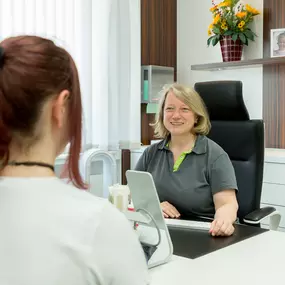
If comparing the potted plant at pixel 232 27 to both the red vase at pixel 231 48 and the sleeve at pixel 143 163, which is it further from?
the sleeve at pixel 143 163

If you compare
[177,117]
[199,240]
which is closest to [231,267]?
[199,240]

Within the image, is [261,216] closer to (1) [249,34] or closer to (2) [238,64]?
(2) [238,64]

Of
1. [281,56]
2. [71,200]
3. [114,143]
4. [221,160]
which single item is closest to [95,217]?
[71,200]

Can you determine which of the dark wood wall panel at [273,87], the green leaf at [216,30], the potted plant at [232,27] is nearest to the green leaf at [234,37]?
the potted plant at [232,27]

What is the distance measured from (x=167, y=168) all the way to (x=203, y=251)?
0.72m

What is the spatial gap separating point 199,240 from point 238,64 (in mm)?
2234

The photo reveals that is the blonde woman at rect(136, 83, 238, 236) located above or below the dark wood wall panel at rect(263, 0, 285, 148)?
below

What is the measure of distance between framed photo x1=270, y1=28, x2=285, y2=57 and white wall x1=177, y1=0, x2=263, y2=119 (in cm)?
16

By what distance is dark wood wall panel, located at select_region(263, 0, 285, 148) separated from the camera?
3.46 metres

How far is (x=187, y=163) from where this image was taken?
211 centimetres

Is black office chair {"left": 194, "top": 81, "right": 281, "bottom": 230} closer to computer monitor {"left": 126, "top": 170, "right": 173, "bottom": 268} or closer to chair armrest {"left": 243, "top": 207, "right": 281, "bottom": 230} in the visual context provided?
chair armrest {"left": 243, "top": 207, "right": 281, "bottom": 230}

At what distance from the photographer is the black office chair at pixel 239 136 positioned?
7.43ft

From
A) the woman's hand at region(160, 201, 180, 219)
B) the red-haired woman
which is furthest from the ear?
the woman's hand at region(160, 201, 180, 219)

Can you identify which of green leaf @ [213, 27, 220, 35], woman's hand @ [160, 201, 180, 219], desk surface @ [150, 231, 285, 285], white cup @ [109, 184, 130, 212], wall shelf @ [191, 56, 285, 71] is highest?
green leaf @ [213, 27, 220, 35]
